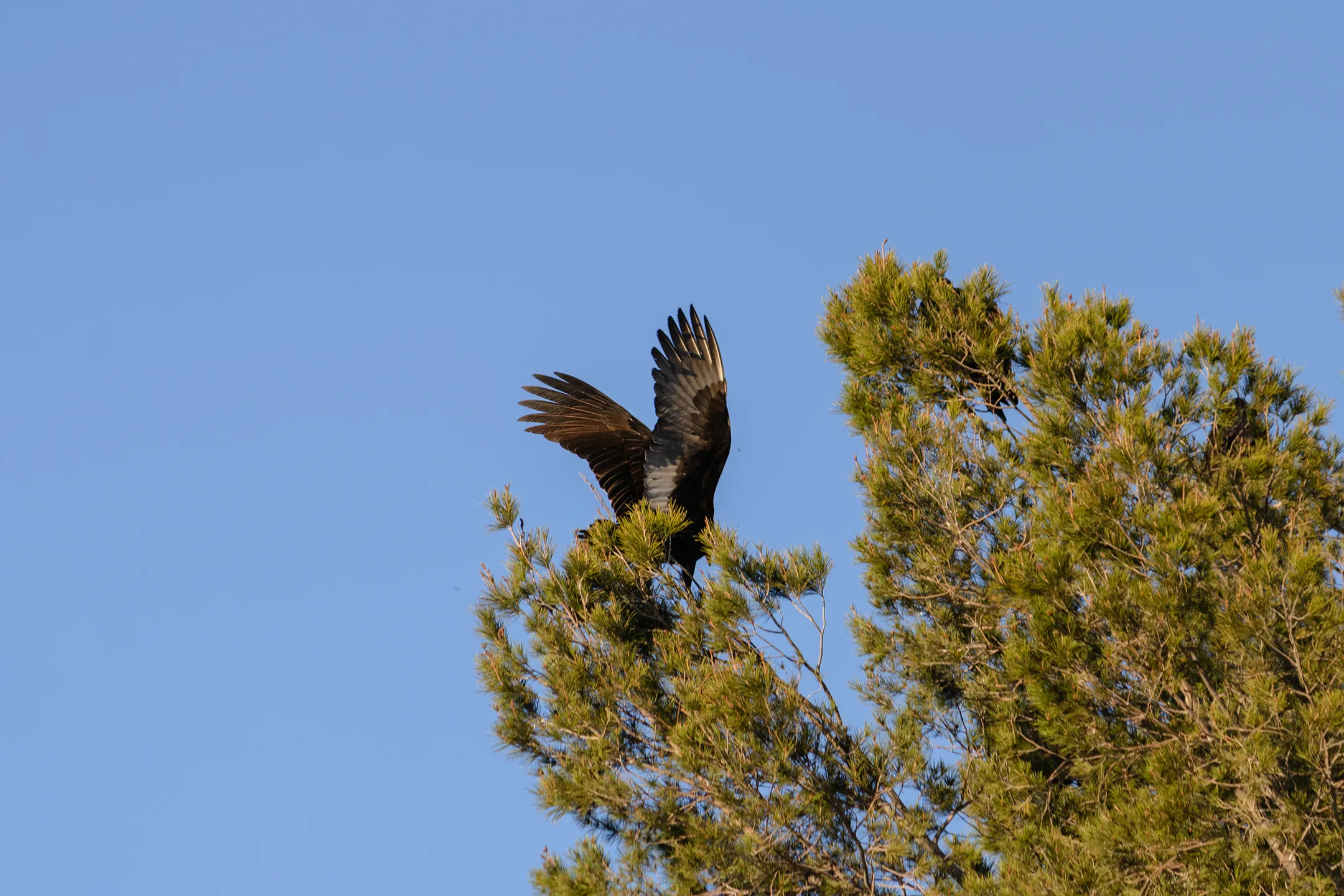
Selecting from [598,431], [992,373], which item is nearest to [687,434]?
[598,431]

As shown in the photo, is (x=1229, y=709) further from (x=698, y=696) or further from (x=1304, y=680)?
(x=698, y=696)

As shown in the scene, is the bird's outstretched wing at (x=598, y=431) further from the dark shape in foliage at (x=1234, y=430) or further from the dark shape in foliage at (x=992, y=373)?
the dark shape in foliage at (x=1234, y=430)

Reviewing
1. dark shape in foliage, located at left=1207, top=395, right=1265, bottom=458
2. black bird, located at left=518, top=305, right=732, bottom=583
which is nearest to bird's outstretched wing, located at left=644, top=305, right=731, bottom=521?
black bird, located at left=518, top=305, right=732, bottom=583

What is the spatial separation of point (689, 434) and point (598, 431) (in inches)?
38.8

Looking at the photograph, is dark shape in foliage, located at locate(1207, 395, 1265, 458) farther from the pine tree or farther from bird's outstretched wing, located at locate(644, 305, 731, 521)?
bird's outstretched wing, located at locate(644, 305, 731, 521)

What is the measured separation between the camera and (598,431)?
8.04m

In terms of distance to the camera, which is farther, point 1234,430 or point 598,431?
point 598,431

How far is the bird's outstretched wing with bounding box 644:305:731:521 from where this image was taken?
719 cm

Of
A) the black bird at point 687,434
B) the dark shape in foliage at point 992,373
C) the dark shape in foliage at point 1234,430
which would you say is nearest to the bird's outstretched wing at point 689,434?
the black bird at point 687,434

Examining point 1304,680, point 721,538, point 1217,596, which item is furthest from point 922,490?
point 1304,680

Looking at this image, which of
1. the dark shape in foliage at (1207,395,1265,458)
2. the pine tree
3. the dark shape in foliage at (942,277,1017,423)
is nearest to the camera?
the pine tree

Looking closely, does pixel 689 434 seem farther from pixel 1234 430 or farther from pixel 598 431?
pixel 1234 430

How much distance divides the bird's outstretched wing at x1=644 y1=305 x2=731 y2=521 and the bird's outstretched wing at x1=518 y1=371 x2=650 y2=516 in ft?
1.54

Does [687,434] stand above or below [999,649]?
above
